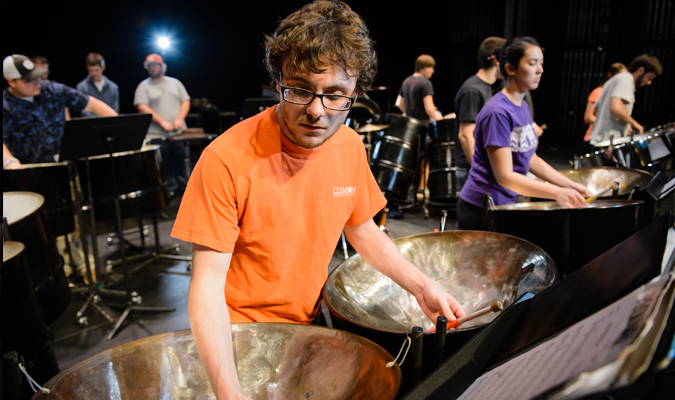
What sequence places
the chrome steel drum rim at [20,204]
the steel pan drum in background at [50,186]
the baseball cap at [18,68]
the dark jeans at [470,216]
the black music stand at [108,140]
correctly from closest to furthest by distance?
1. the dark jeans at [470,216]
2. the chrome steel drum rim at [20,204]
3. the black music stand at [108,140]
4. the steel pan drum in background at [50,186]
5. the baseball cap at [18,68]

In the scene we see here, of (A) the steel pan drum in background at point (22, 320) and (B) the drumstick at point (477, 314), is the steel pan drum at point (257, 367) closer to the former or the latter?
(B) the drumstick at point (477, 314)

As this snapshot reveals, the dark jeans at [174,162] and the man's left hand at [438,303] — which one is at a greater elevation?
the man's left hand at [438,303]

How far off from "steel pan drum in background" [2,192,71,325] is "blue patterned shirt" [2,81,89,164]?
0.83 meters

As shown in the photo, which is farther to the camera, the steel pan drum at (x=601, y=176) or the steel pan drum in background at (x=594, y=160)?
the steel pan drum in background at (x=594, y=160)

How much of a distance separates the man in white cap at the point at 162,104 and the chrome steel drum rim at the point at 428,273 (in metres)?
2.99

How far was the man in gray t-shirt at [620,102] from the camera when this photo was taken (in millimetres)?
3022

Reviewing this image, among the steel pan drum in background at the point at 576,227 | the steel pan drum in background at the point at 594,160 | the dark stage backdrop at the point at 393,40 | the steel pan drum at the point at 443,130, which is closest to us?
the steel pan drum in background at the point at 576,227

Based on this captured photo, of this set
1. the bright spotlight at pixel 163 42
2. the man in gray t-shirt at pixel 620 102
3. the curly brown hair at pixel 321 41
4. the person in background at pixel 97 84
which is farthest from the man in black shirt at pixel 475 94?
the bright spotlight at pixel 163 42

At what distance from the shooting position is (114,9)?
4.97m

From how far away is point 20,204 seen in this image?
5.70ft

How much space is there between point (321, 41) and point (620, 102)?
3.09 metres

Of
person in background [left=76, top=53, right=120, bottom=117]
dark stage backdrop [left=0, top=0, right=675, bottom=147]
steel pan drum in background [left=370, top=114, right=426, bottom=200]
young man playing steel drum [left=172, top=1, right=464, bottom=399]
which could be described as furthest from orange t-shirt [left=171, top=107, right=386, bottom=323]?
dark stage backdrop [left=0, top=0, right=675, bottom=147]

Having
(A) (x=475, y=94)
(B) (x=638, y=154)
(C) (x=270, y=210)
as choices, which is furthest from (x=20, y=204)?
(B) (x=638, y=154)

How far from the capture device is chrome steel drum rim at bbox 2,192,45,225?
64.9 inches
